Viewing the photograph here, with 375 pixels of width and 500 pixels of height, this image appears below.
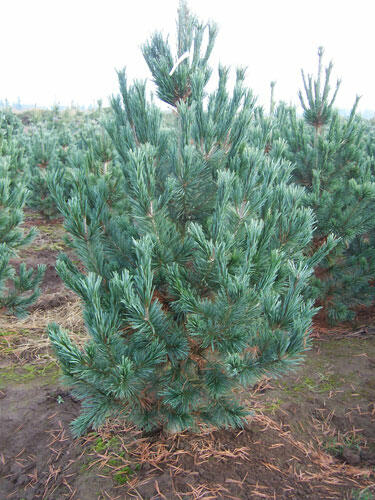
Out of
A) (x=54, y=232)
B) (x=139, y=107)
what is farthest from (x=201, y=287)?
(x=54, y=232)

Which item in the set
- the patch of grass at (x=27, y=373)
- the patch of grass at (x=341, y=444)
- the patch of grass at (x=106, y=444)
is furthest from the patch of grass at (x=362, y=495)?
the patch of grass at (x=27, y=373)

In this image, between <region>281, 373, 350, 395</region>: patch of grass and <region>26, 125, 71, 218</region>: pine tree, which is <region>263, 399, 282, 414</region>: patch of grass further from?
<region>26, 125, 71, 218</region>: pine tree

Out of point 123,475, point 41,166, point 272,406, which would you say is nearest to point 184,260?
point 123,475

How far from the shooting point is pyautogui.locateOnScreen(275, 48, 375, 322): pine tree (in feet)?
12.8

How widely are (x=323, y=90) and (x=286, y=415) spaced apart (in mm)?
3351

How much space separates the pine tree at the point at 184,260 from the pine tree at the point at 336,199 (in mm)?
1691

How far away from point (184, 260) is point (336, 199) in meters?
2.50

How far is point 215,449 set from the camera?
2.42m

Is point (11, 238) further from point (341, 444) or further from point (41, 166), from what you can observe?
point (41, 166)

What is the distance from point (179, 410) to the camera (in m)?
2.21

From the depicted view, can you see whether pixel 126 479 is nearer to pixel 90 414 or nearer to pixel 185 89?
pixel 90 414

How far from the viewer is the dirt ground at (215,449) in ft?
7.20

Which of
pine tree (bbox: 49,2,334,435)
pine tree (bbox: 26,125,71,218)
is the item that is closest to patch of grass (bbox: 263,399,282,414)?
pine tree (bbox: 49,2,334,435)

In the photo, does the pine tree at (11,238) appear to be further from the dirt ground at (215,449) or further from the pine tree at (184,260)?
the pine tree at (184,260)
